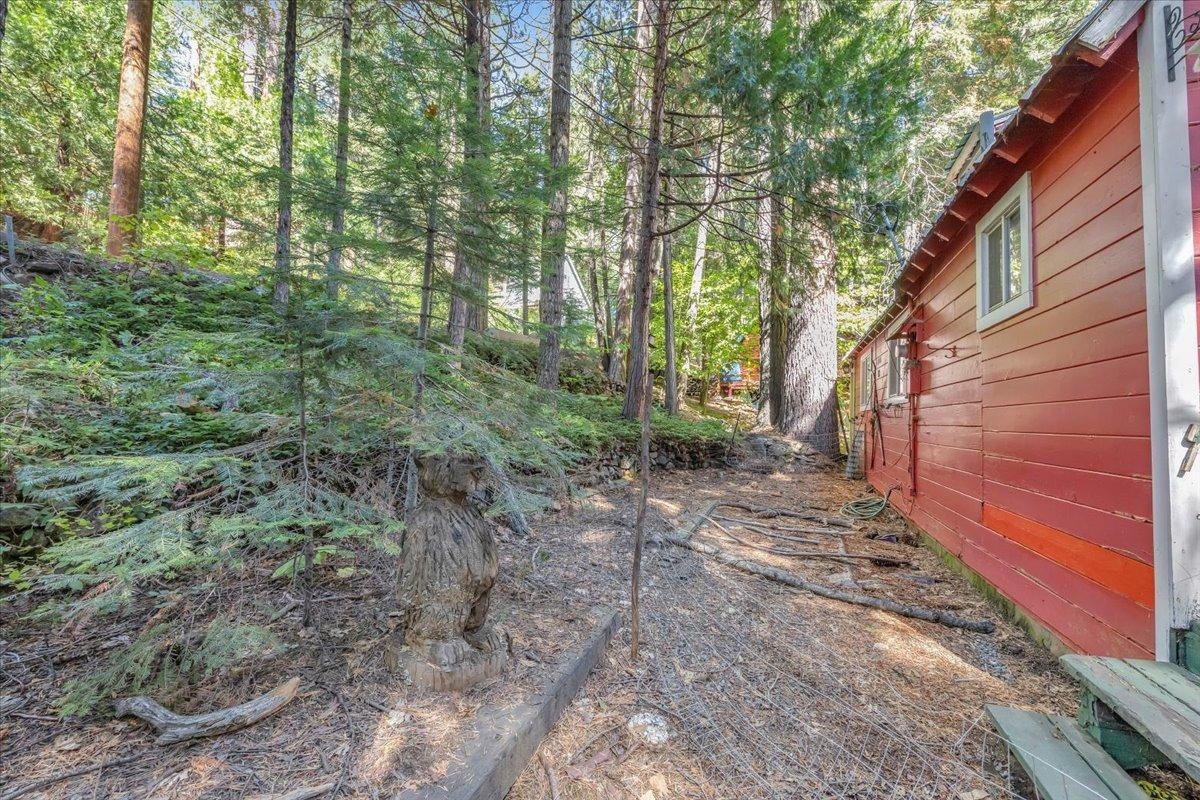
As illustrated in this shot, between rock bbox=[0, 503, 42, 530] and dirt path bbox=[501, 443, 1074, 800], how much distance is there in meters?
2.65

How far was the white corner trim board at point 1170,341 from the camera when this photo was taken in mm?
2049

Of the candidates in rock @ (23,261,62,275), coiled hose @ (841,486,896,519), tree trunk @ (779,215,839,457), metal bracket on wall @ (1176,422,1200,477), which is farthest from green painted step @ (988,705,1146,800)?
rock @ (23,261,62,275)

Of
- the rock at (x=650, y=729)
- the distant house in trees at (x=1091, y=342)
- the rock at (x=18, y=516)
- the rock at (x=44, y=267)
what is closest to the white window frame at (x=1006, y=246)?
the distant house in trees at (x=1091, y=342)

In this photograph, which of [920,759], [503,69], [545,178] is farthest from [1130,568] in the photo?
[503,69]

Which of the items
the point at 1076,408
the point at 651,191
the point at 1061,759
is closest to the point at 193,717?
the point at 1061,759

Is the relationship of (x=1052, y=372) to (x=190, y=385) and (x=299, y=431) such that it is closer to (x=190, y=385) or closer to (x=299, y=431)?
(x=299, y=431)

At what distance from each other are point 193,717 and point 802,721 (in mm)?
2449

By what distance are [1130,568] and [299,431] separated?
13.1ft

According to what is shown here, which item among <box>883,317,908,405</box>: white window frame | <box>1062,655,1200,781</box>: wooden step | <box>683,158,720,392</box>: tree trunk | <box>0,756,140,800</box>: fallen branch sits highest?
<box>683,158,720,392</box>: tree trunk

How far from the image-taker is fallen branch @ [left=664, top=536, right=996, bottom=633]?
331 centimetres

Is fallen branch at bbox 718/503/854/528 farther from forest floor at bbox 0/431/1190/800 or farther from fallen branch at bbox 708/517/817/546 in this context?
forest floor at bbox 0/431/1190/800

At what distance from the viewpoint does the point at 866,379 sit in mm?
9703

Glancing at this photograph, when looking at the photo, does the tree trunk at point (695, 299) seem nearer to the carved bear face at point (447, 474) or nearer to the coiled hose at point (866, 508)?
the coiled hose at point (866, 508)

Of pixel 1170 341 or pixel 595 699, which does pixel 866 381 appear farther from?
pixel 595 699
